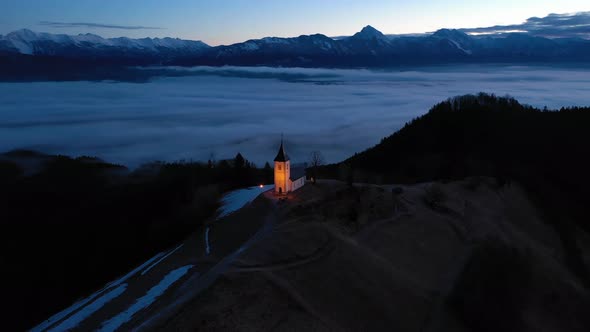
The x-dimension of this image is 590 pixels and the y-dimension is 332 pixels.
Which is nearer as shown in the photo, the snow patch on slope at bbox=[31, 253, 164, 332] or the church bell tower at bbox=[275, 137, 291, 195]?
the snow patch on slope at bbox=[31, 253, 164, 332]

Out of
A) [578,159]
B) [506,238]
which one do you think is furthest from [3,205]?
[578,159]

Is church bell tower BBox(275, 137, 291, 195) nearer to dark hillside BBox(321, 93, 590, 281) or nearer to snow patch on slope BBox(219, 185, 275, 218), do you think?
snow patch on slope BBox(219, 185, 275, 218)

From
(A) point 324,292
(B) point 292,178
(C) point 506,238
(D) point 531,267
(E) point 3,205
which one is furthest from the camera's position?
(E) point 3,205

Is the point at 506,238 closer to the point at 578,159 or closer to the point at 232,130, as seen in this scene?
the point at 578,159

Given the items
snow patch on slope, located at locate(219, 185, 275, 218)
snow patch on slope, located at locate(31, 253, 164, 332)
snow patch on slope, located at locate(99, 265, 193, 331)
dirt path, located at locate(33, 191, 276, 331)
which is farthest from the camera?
snow patch on slope, located at locate(219, 185, 275, 218)

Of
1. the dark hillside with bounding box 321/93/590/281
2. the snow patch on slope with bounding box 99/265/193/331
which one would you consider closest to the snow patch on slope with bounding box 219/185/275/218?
the dark hillside with bounding box 321/93/590/281

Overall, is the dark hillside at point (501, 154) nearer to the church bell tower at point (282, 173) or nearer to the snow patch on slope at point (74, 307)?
the church bell tower at point (282, 173)

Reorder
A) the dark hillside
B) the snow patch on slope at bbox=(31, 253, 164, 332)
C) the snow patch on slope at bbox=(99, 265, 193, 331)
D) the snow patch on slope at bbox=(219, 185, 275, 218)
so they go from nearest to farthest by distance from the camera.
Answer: the snow patch on slope at bbox=(99, 265, 193, 331) → the snow patch on slope at bbox=(31, 253, 164, 332) → the snow patch on slope at bbox=(219, 185, 275, 218) → the dark hillside
